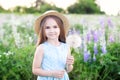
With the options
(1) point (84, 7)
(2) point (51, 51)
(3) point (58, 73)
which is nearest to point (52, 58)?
Answer: (2) point (51, 51)

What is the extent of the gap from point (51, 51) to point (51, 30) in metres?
0.20

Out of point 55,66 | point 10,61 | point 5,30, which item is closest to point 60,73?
point 55,66

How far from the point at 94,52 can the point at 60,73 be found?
195 centimetres

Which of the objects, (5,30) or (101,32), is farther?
(5,30)

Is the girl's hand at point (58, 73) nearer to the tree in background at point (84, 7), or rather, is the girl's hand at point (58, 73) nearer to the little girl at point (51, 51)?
the little girl at point (51, 51)

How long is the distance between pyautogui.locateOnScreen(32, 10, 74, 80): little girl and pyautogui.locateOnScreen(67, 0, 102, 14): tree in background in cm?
2663

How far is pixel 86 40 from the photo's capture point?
6309 millimetres

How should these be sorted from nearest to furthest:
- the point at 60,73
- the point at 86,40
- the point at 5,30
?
the point at 60,73, the point at 86,40, the point at 5,30

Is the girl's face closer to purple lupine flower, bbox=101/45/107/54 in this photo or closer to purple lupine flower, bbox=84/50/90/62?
purple lupine flower, bbox=84/50/90/62

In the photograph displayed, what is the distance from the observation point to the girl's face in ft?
13.8

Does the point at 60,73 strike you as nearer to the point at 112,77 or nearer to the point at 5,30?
the point at 112,77

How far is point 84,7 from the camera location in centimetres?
3319

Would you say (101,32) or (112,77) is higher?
(101,32)

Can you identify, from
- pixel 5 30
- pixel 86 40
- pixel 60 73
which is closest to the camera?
pixel 60 73
